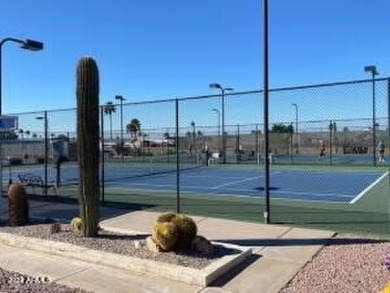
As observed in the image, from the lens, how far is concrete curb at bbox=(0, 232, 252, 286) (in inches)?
298

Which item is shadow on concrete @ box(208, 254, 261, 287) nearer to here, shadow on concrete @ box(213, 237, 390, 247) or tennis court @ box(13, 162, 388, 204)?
shadow on concrete @ box(213, 237, 390, 247)

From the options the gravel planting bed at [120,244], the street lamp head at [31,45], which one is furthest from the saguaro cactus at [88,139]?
the street lamp head at [31,45]

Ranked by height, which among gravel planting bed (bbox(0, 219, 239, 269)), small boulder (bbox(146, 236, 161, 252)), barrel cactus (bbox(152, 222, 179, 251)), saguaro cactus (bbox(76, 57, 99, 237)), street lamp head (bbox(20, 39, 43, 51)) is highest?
street lamp head (bbox(20, 39, 43, 51))

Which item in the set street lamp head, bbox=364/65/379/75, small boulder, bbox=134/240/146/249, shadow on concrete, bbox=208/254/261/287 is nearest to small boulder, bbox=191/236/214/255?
shadow on concrete, bbox=208/254/261/287

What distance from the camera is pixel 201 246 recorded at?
28.2 feet

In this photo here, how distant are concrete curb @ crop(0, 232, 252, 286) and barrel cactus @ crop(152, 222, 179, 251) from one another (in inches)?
20.1

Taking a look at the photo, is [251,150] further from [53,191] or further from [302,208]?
[302,208]

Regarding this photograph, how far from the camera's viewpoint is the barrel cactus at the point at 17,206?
36.9 feet

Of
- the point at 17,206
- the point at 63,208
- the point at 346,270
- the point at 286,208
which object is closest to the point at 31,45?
the point at 63,208

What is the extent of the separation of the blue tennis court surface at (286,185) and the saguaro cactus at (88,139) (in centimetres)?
861

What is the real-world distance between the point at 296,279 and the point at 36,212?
8.43 m

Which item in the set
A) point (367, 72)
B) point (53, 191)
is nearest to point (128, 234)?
point (53, 191)

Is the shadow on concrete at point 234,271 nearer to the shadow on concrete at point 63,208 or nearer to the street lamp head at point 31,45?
the shadow on concrete at point 63,208

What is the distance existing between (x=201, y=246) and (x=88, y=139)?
9.57ft
